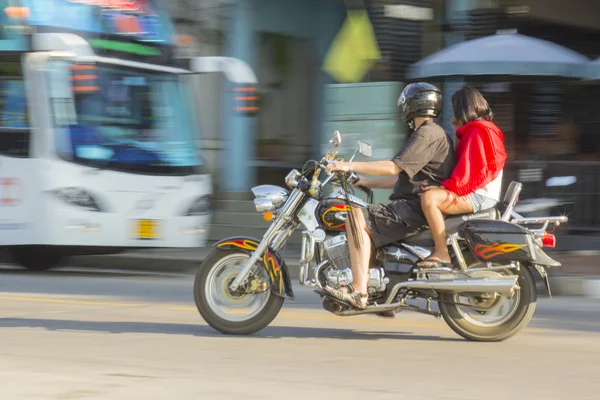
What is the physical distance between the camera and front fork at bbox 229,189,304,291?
773 cm

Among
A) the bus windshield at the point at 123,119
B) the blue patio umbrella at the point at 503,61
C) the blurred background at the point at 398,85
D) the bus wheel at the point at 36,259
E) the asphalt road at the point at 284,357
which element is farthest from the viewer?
the blurred background at the point at 398,85

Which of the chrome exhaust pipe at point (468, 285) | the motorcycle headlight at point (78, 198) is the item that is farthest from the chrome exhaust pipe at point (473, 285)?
the motorcycle headlight at point (78, 198)

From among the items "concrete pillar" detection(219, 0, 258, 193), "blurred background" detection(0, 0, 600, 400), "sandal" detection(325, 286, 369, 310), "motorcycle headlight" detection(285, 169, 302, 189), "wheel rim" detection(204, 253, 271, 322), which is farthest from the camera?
"concrete pillar" detection(219, 0, 258, 193)

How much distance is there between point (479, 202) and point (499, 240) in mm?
298

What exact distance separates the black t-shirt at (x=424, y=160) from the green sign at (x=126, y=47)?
21.5 feet

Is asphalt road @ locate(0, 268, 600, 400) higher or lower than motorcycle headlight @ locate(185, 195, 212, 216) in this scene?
higher

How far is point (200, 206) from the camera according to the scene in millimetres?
13969

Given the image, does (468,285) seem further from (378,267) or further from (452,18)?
(452,18)

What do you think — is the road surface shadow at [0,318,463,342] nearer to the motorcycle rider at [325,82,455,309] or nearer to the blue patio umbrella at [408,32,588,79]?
the motorcycle rider at [325,82,455,309]

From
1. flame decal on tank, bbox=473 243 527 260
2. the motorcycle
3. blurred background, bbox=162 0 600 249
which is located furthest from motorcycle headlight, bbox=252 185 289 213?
blurred background, bbox=162 0 600 249

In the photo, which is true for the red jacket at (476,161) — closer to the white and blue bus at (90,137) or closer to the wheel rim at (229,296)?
the wheel rim at (229,296)

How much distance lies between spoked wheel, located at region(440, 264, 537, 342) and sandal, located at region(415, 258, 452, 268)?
17 cm

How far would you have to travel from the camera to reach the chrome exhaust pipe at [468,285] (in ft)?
24.3

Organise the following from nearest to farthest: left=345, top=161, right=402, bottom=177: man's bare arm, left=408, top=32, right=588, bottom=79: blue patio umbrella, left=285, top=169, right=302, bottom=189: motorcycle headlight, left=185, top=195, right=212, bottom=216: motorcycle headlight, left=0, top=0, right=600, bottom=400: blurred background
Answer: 1. left=0, top=0, right=600, bottom=400: blurred background
2. left=345, top=161, right=402, bottom=177: man's bare arm
3. left=285, top=169, right=302, bottom=189: motorcycle headlight
4. left=185, top=195, right=212, bottom=216: motorcycle headlight
5. left=408, top=32, right=588, bottom=79: blue patio umbrella
